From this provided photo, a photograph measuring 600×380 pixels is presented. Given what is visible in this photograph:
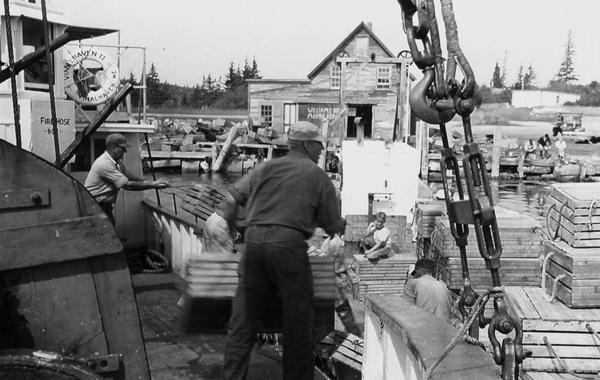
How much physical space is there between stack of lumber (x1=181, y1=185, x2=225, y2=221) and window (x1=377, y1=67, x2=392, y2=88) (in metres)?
36.4

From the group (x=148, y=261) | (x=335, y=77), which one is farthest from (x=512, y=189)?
(x=148, y=261)

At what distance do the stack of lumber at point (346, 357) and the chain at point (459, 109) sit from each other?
4015 mm

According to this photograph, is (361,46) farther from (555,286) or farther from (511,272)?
(555,286)

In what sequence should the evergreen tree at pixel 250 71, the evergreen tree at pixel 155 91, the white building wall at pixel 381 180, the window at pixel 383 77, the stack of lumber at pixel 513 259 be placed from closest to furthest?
1. the stack of lumber at pixel 513 259
2. the white building wall at pixel 381 180
3. the window at pixel 383 77
4. the evergreen tree at pixel 155 91
5. the evergreen tree at pixel 250 71

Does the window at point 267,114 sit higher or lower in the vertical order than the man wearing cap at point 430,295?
higher

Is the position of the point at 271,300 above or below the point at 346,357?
above

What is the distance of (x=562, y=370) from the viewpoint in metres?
6.66

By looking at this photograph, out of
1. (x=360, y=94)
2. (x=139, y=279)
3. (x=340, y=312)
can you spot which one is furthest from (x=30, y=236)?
(x=360, y=94)

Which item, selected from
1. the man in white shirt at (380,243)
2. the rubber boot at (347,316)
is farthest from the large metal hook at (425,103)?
the man in white shirt at (380,243)

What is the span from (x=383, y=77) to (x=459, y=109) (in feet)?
144

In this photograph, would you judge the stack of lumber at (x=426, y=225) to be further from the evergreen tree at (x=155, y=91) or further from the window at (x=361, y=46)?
the evergreen tree at (x=155, y=91)

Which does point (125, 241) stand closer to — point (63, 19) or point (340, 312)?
point (63, 19)

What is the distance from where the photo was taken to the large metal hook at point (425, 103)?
10.9ft

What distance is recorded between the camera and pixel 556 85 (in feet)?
355
